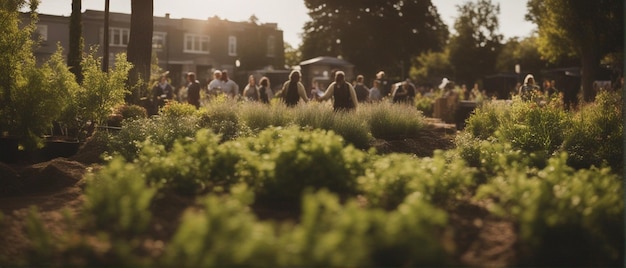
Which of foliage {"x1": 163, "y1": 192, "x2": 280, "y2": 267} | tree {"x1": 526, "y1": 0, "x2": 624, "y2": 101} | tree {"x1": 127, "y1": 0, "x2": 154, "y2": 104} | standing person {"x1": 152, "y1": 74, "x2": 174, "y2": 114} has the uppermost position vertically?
tree {"x1": 526, "y1": 0, "x2": 624, "y2": 101}

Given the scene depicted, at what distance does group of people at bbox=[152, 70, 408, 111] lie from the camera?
13.6 metres

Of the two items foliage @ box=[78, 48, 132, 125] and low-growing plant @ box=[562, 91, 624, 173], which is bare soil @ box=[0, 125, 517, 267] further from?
low-growing plant @ box=[562, 91, 624, 173]

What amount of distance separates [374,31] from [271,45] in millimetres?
9734

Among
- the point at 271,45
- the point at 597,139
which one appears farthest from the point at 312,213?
the point at 271,45

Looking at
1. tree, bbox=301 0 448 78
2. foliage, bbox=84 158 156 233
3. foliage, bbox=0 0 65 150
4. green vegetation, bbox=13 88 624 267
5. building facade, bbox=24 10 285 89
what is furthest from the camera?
tree, bbox=301 0 448 78

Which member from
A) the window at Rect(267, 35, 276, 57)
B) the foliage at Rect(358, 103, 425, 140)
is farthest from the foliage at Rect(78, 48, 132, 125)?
the window at Rect(267, 35, 276, 57)

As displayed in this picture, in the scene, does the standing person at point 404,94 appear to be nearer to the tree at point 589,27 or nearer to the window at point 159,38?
the tree at point 589,27

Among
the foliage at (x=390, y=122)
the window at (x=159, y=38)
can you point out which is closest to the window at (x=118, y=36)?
the window at (x=159, y=38)

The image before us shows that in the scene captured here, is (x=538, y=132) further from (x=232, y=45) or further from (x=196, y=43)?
(x=232, y=45)

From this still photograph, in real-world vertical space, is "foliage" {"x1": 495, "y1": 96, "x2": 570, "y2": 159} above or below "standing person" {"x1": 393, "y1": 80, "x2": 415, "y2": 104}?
below

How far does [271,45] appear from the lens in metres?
51.2

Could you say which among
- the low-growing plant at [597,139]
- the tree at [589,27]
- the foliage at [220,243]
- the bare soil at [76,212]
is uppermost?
the tree at [589,27]

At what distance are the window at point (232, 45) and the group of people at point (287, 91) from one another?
81.9 ft

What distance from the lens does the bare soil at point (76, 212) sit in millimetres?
3801
